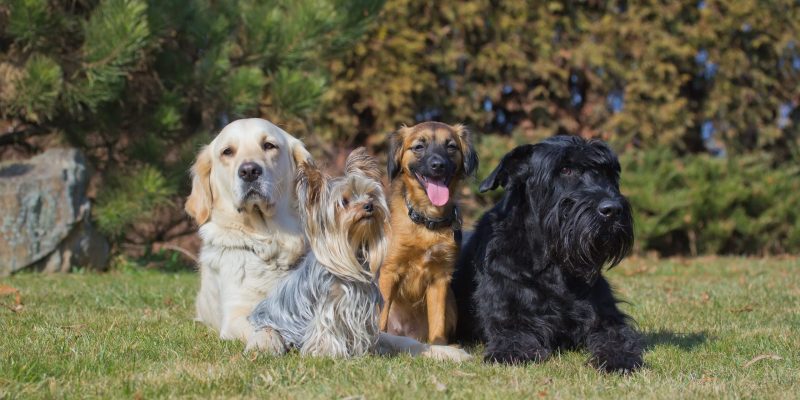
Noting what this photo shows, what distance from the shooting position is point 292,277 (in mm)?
4371

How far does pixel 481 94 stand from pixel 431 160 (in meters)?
6.83

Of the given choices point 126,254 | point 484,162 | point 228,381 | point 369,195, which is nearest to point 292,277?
point 369,195

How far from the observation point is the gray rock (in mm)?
8516

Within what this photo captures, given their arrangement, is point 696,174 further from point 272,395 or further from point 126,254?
point 272,395

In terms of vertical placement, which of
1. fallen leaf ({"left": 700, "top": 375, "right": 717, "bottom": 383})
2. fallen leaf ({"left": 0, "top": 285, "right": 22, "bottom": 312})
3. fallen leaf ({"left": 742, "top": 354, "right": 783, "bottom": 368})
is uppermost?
fallen leaf ({"left": 700, "top": 375, "right": 717, "bottom": 383})

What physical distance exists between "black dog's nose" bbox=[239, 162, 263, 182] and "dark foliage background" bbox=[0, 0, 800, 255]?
3.99m

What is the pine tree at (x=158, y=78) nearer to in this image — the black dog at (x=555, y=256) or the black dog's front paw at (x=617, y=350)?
the black dog at (x=555, y=256)

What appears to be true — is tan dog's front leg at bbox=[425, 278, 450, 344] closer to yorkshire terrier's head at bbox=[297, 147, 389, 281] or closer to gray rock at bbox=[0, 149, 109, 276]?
yorkshire terrier's head at bbox=[297, 147, 389, 281]

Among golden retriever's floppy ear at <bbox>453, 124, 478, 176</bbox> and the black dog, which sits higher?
golden retriever's floppy ear at <bbox>453, 124, 478, 176</bbox>

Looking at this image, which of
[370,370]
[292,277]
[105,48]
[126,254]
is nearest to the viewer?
[370,370]

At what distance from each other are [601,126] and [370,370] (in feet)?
29.7

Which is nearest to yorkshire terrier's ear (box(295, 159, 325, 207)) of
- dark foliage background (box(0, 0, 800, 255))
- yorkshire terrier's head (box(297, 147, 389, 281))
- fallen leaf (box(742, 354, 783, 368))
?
yorkshire terrier's head (box(297, 147, 389, 281))

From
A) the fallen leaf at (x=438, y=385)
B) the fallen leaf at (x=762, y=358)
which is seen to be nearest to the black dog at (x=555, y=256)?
the fallen leaf at (x=762, y=358)

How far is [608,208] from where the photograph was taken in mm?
4094
